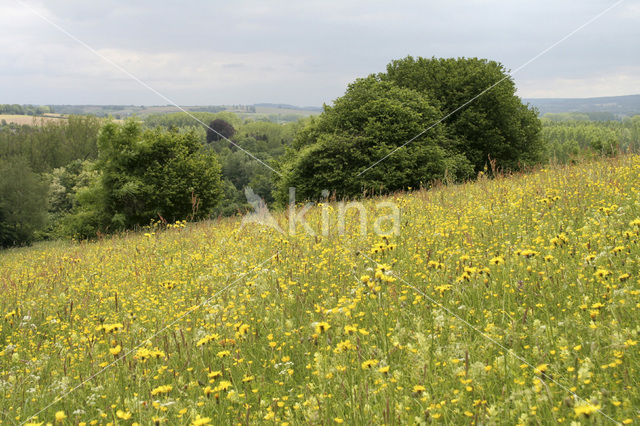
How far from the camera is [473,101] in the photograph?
32.5 m

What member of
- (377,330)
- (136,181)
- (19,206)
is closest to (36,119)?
(19,206)

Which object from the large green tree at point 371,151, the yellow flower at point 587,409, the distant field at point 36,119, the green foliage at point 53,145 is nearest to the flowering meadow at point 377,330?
the yellow flower at point 587,409

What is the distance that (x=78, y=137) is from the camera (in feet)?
320

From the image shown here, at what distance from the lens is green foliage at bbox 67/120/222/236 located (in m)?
31.7

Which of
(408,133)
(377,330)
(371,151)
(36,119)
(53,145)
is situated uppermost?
(36,119)

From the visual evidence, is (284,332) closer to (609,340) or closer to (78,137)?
(609,340)

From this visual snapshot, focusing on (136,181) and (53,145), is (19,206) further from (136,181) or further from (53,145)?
(53,145)

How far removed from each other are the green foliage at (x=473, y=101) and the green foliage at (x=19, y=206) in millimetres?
44432

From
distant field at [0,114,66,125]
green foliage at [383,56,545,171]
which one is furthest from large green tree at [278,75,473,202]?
distant field at [0,114,66,125]

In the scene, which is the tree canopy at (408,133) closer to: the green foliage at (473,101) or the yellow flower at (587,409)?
the green foliage at (473,101)

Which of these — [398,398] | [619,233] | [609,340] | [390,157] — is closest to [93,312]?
[398,398]

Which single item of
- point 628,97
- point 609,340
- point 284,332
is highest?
point 628,97

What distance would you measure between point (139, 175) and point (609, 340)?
33680mm

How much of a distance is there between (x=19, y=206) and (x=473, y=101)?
166 feet
